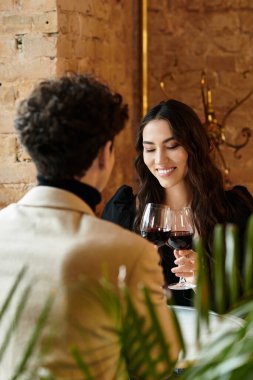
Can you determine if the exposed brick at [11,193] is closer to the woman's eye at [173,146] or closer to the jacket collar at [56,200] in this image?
the woman's eye at [173,146]

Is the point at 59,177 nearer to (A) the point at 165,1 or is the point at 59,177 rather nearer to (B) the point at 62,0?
(B) the point at 62,0

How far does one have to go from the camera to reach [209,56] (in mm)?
6312

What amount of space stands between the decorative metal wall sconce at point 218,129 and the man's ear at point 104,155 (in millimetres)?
3642

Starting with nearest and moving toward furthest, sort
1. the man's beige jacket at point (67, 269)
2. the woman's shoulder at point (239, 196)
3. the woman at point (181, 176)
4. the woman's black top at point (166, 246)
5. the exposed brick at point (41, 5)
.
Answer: the man's beige jacket at point (67, 269) < the woman's black top at point (166, 246) < the woman at point (181, 176) < the woman's shoulder at point (239, 196) < the exposed brick at point (41, 5)

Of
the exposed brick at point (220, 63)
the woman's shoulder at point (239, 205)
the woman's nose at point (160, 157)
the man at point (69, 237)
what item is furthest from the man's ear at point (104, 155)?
the exposed brick at point (220, 63)

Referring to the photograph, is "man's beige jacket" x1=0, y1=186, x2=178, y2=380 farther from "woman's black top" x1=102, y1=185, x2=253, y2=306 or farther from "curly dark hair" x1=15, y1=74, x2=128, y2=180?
"woman's black top" x1=102, y1=185, x2=253, y2=306

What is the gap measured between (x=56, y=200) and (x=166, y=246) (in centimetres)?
183

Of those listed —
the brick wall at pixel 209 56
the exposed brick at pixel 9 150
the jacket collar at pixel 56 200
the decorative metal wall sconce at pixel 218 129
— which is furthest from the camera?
the brick wall at pixel 209 56

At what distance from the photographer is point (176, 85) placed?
630 cm

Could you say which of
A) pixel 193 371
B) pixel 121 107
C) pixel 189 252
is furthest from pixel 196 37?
pixel 193 371

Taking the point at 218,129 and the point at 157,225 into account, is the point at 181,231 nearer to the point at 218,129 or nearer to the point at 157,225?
the point at 157,225

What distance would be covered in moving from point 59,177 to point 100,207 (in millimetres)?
3535

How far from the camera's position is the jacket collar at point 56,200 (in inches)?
76.3

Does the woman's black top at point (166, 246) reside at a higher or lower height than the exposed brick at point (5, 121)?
lower
